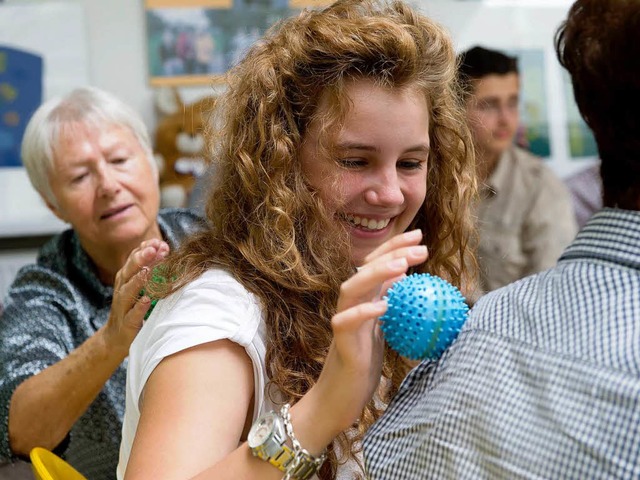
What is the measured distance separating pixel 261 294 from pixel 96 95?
1208 millimetres

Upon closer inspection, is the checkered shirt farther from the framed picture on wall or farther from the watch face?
the framed picture on wall

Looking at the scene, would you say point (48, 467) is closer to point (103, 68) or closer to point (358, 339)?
point (358, 339)

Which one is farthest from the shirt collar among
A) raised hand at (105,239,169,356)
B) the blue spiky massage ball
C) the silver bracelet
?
raised hand at (105,239,169,356)

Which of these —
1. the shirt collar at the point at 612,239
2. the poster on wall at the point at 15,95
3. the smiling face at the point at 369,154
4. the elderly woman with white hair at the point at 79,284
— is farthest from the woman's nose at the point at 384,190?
the poster on wall at the point at 15,95

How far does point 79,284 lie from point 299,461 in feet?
3.97

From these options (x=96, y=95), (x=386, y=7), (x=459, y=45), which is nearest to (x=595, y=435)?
(x=386, y=7)

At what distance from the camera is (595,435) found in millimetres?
785

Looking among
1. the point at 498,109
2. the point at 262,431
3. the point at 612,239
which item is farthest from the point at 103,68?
the point at 612,239

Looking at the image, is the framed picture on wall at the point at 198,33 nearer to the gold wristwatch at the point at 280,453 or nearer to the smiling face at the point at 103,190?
the smiling face at the point at 103,190

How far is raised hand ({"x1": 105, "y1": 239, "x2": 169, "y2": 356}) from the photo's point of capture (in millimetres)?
1334

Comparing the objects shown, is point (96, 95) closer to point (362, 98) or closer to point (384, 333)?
point (362, 98)

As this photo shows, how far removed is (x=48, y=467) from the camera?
4.26ft

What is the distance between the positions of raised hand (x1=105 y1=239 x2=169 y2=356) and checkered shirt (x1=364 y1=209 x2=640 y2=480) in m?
0.52

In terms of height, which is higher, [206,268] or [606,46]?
[606,46]
